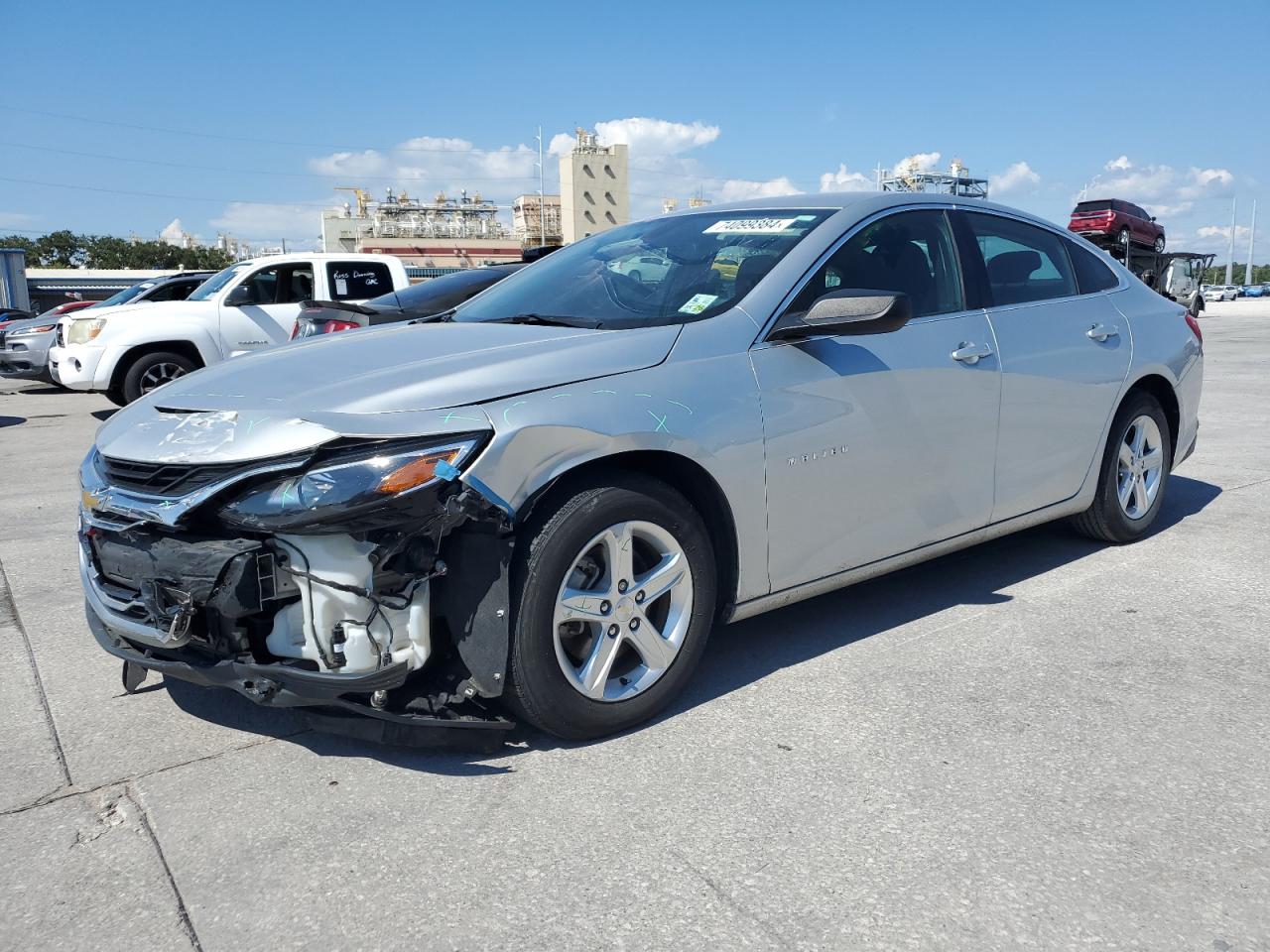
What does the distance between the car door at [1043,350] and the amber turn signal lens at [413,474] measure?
252 centimetres

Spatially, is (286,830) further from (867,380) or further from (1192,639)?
(1192,639)

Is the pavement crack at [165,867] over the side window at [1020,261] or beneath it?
beneath

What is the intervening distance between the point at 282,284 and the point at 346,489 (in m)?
10.5

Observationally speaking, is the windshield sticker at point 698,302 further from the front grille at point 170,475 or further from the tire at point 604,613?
the front grille at point 170,475

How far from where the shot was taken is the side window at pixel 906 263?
12.6 feet

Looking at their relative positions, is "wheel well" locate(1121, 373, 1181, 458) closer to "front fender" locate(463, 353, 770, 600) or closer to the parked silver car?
the parked silver car

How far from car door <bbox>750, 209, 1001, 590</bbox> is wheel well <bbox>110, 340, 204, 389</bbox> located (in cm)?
979

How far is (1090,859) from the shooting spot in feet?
8.20

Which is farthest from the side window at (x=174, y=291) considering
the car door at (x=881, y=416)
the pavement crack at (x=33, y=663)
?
the car door at (x=881, y=416)

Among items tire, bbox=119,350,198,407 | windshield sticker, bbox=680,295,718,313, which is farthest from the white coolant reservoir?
tire, bbox=119,350,198,407

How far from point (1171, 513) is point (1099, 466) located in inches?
56.1

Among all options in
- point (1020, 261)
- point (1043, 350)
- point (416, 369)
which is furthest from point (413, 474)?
point (1020, 261)

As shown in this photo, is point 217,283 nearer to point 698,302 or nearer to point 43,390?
point 43,390

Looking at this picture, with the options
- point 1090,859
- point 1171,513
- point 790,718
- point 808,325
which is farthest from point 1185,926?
point 1171,513
